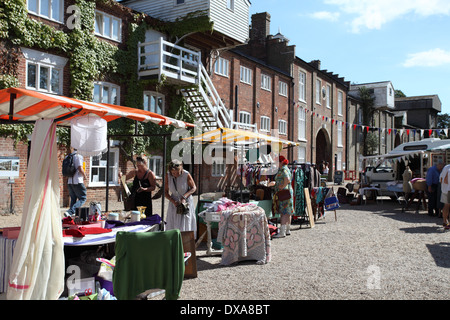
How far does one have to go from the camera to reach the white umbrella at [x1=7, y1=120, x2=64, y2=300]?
4059mm

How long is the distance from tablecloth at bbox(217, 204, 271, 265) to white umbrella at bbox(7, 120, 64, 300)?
3202mm

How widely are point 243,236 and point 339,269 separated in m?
1.71

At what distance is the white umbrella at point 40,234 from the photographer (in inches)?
160

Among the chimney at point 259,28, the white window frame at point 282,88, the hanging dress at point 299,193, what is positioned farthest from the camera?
the chimney at point 259,28

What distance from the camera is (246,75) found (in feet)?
83.4

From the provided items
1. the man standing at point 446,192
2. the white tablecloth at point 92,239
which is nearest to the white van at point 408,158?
the man standing at point 446,192

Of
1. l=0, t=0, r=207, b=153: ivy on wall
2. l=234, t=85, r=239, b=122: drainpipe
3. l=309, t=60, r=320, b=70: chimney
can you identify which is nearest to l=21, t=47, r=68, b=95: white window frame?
l=0, t=0, r=207, b=153: ivy on wall

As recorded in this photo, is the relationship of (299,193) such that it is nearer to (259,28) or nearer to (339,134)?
(259,28)

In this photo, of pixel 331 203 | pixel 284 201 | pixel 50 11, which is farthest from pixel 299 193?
pixel 50 11

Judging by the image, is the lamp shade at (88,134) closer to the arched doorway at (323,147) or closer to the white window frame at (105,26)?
the white window frame at (105,26)

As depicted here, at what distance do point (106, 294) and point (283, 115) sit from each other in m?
26.6

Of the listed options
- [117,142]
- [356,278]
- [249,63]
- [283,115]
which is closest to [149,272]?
[356,278]

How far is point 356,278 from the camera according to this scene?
5.93m

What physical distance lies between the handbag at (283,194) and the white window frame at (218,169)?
1327 cm
